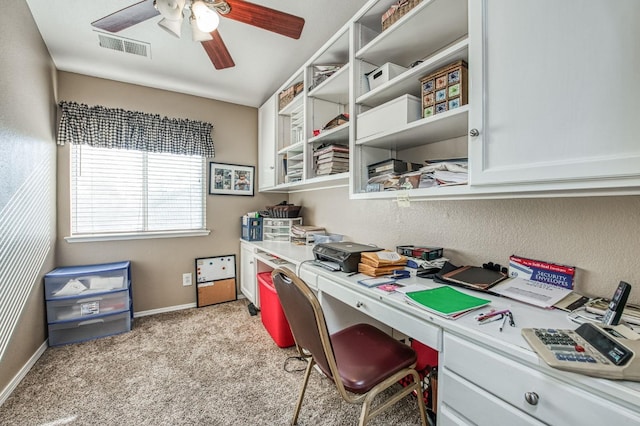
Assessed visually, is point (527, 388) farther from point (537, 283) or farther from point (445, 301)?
point (537, 283)

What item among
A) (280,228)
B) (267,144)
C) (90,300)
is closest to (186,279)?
(90,300)

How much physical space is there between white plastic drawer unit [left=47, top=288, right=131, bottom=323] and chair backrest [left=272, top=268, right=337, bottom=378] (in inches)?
80.0

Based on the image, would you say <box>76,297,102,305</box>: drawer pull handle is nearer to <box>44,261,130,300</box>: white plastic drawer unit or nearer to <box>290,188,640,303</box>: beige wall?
<box>44,261,130,300</box>: white plastic drawer unit

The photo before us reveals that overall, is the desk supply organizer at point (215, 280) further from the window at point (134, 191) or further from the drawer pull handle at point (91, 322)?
the drawer pull handle at point (91, 322)

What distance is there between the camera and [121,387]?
1707 mm

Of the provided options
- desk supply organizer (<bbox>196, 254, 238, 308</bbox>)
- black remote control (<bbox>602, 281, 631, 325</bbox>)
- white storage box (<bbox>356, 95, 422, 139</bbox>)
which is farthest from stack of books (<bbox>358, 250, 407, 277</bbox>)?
desk supply organizer (<bbox>196, 254, 238, 308</bbox>)

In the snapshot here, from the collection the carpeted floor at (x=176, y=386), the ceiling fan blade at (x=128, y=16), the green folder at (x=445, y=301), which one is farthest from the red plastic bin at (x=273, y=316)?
the ceiling fan blade at (x=128, y=16)

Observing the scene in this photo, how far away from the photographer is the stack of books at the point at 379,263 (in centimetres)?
144

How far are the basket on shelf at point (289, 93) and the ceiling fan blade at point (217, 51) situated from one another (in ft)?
2.15

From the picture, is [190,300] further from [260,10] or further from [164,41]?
[260,10]

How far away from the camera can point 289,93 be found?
2.54 meters

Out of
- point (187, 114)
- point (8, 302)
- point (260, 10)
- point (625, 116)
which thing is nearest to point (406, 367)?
point (625, 116)

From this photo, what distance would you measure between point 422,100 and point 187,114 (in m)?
2.57

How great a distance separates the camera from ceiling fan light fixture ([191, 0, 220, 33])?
1301 millimetres
